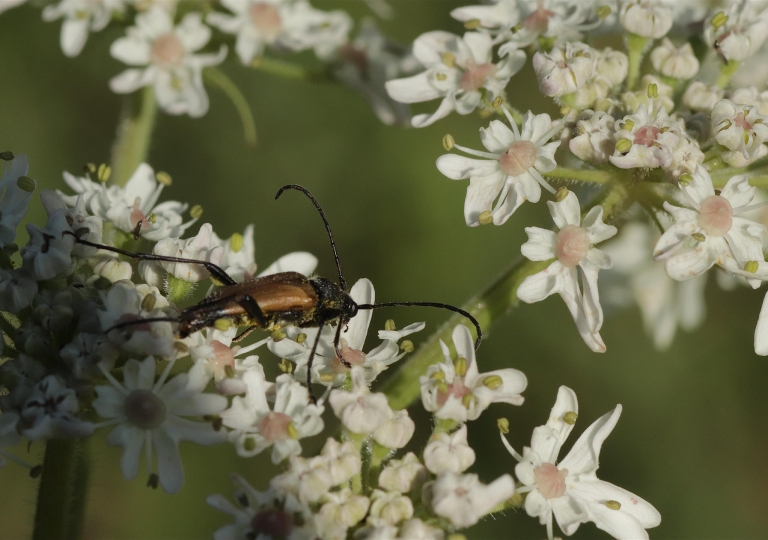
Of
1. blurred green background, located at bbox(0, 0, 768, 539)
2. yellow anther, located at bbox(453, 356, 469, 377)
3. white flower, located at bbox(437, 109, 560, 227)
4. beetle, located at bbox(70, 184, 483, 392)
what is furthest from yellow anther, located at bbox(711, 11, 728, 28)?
blurred green background, located at bbox(0, 0, 768, 539)

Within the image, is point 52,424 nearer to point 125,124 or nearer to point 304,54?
point 125,124

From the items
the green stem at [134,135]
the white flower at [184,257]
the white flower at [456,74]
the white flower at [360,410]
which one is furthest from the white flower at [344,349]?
the green stem at [134,135]

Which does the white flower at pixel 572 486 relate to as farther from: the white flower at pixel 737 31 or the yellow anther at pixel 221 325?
the white flower at pixel 737 31

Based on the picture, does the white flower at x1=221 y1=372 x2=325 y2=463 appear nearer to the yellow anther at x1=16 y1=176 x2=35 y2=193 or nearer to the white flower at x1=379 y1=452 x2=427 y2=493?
the white flower at x1=379 y1=452 x2=427 y2=493

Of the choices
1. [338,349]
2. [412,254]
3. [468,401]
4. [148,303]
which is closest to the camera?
[468,401]

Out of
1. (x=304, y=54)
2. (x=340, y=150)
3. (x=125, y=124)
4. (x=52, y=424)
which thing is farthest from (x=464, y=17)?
(x=304, y=54)

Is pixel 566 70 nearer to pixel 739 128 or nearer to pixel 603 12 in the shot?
pixel 603 12

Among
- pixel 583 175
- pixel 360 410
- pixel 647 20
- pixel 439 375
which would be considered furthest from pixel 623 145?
pixel 360 410
